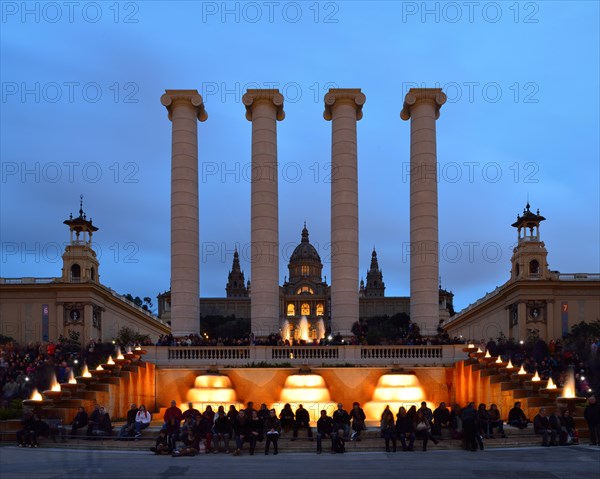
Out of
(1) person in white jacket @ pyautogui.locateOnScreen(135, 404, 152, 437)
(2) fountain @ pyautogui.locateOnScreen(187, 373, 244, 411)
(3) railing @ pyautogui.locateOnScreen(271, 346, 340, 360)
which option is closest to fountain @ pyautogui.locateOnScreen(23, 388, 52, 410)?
(1) person in white jacket @ pyautogui.locateOnScreen(135, 404, 152, 437)

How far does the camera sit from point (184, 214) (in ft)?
191

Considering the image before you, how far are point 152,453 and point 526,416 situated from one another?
15261mm

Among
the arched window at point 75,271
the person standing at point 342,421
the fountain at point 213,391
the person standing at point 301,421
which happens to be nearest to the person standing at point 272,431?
the person standing at point 301,421

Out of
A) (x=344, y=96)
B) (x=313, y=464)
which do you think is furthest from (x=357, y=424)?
(x=344, y=96)

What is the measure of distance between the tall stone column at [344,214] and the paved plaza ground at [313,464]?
27849mm

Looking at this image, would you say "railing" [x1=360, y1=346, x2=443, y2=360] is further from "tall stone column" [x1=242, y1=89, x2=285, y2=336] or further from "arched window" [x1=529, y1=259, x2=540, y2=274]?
"arched window" [x1=529, y1=259, x2=540, y2=274]

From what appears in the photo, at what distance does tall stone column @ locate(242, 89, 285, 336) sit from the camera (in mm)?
57625

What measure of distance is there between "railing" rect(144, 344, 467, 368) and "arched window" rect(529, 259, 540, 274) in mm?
44018

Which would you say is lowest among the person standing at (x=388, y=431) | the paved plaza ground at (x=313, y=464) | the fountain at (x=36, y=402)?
the paved plaza ground at (x=313, y=464)

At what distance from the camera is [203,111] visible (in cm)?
6109

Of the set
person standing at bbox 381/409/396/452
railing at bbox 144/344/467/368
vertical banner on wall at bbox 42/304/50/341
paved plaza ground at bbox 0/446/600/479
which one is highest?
vertical banner on wall at bbox 42/304/50/341

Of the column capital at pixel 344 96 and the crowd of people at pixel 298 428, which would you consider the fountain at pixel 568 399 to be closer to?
the crowd of people at pixel 298 428

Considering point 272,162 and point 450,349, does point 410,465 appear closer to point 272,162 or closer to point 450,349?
point 450,349

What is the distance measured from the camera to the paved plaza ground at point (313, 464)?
23.4 meters
